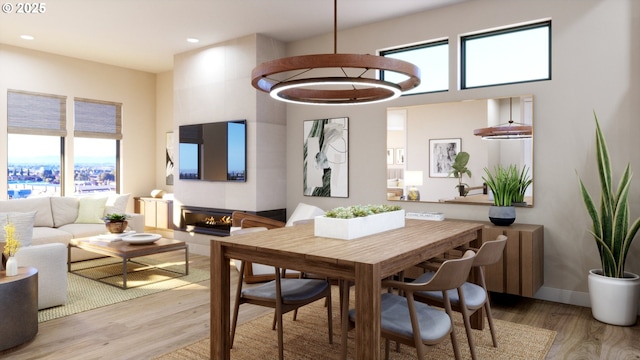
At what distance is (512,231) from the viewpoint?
12.2ft

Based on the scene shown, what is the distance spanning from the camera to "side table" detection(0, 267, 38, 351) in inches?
109

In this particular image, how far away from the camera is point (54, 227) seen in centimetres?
566

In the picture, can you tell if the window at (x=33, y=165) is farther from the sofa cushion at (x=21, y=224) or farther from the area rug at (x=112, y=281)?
the sofa cushion at (x=21, y=224)

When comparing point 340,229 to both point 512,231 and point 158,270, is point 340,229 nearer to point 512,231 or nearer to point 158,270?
point 512,231

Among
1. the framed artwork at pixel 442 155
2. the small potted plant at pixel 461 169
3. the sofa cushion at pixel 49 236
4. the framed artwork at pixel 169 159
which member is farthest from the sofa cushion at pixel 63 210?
the small potted plant at pixel 461 169

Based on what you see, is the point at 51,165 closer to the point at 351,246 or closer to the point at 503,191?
the point at 351,246

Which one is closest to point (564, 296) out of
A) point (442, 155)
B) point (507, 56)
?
point (442, 155)

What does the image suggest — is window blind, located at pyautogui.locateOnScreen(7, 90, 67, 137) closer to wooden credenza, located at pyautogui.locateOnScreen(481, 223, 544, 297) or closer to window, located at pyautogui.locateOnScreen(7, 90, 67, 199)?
window, located at pyautogui.locateOnScreen(7, 90, 67, 199)

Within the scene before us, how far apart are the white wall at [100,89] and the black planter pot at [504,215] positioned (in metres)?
6.03

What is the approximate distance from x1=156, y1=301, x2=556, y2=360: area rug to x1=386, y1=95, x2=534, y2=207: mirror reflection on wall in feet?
4.50

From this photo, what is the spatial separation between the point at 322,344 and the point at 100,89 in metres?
6.01

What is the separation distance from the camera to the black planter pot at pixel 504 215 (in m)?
3.86

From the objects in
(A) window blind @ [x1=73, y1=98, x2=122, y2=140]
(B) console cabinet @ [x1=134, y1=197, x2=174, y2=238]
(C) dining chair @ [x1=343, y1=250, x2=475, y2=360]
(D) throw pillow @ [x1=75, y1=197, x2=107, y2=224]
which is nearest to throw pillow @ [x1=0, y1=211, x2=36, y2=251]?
(D) throw pillow @ [x1=75, y1=197, x2=107, y2=224]

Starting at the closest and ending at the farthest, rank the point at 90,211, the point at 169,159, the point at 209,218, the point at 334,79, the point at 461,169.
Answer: the point at 334,79, the point at 461,169, the point at 90,211, the point at 209,218, the point at 169,159
